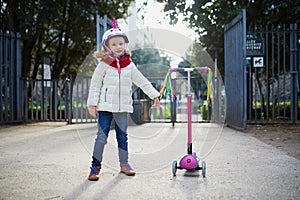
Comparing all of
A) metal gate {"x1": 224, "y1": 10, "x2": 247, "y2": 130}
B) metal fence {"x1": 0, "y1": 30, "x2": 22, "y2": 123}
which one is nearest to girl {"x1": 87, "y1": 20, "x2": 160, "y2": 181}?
metal gate {"x1": 224, "y1": 10, "x2": 247, "y2": 130}

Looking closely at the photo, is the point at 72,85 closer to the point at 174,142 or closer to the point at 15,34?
the point at 15,34

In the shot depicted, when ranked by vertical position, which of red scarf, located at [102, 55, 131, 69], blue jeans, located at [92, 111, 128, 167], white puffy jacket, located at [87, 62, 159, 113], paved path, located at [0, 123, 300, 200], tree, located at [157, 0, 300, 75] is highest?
tree, located at [157, 0, 300, 75]

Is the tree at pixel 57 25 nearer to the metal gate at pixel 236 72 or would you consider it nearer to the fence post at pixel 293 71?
the metal gate at pixel 236 72

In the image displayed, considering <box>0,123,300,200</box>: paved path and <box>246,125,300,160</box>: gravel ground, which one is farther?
<box>246,125,300,160</box>: gravel ground

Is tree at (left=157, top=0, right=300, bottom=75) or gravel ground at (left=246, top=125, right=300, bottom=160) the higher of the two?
tree at (left=157, top=0, right=300, bottom=75)

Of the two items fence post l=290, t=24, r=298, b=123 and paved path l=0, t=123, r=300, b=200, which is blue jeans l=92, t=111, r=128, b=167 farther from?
fence post l=290, t=24, r=298, b=123

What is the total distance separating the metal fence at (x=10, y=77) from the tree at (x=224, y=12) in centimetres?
453

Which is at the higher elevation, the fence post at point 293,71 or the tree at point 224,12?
the tree at point 224,12

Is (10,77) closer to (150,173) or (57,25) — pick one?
(57,25)

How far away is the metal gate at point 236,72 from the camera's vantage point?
8.39 m

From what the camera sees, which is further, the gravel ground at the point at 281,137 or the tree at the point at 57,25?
the tree at the point at 57,25

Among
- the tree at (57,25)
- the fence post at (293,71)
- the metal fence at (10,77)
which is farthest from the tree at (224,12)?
the metal fence at (10,77)

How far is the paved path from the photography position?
3227mm

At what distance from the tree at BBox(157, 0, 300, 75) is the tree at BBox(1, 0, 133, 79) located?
440cm
